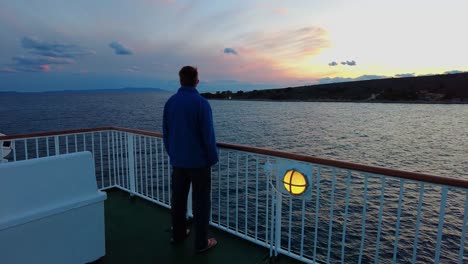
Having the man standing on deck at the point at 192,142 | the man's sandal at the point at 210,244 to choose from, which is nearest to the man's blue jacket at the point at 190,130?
the man standing on deck at the point at 192,142

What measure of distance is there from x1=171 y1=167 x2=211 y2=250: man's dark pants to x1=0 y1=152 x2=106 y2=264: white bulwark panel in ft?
2.06

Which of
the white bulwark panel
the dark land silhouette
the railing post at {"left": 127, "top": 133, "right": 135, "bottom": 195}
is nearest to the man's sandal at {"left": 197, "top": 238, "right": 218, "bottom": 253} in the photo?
the white bulwark panel

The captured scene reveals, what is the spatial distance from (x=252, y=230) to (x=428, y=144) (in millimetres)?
18162

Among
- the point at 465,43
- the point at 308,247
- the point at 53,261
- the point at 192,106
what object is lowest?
the point at 308,247

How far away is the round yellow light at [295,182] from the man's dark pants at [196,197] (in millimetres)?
668

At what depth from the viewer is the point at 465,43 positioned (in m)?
21.0

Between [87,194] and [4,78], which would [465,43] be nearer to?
[87,194]

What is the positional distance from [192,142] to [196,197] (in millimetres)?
522

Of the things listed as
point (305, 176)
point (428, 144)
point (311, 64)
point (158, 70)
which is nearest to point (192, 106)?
point (305, 176)

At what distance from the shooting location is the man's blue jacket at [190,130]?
7.20ft

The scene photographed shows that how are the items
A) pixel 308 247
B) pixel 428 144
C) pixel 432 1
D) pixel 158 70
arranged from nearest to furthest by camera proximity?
pixel 308 247, pixel 432 1, pixel 428 144, pixel 158 70

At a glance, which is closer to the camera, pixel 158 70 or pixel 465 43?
pixel 465 43

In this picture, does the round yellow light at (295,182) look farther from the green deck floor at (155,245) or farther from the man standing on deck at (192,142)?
the green deck floor at (155,245)

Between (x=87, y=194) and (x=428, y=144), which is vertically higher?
(x=87, y=194)
